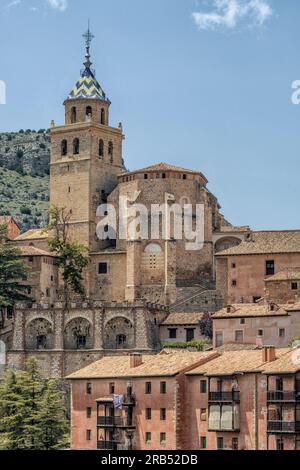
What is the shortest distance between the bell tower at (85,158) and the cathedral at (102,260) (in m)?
0.07

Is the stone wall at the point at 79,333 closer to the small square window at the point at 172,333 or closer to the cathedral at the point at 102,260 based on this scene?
the cathedral at the point at 102,260

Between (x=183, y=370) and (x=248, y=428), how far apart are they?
232 inches

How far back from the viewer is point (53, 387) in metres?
104

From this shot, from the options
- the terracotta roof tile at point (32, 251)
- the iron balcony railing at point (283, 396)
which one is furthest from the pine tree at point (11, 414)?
the terracotta roof tile at point (32, 251)

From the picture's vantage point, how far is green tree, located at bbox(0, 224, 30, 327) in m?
112

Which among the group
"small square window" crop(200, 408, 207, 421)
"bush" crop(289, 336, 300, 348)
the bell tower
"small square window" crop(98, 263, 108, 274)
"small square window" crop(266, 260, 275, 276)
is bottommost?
"small square window" crop(200, 408, 207, 421)

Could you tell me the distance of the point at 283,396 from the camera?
8312 centimetres

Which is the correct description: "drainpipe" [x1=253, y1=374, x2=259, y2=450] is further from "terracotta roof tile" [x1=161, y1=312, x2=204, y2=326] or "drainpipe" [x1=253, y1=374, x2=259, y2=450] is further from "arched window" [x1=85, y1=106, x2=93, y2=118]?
"arched window" [x1=85, y1=106, x2=93, y2=118]

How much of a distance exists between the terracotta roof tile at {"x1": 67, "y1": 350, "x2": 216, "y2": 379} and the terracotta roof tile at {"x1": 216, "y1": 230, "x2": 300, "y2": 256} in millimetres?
16574

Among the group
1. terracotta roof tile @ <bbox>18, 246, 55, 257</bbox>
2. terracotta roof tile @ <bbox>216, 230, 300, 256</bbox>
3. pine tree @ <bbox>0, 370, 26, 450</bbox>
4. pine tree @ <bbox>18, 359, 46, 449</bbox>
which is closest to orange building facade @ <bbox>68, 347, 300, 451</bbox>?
pine tree @ <bbox>18, 359, 46, 449</bbox>

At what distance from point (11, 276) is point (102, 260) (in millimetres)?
7380
